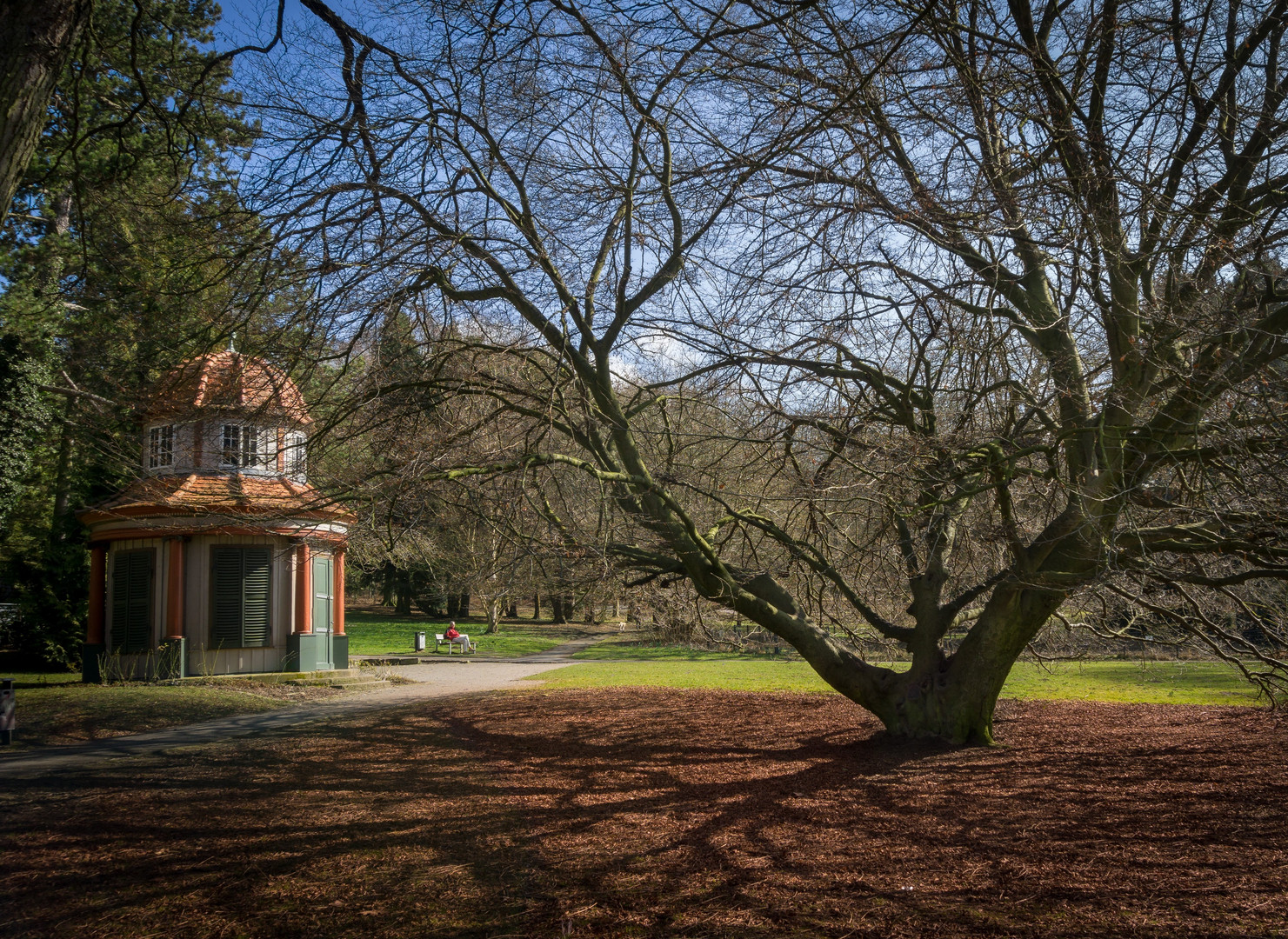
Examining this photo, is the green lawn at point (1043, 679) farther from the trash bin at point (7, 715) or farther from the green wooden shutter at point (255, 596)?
the trash bin at point (7, 715)

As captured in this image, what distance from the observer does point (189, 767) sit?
8.86m

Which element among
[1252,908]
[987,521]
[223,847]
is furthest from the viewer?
[987,521]

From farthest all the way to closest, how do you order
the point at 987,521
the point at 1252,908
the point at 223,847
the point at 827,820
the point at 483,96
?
the point at 987,521, the point at 483,96, the point at 827,820, the point at 223,847, the point at 1252,908

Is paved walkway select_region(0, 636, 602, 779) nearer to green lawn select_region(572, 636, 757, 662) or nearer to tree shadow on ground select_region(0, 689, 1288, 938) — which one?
tree shadow on ground select_region(0, 689, 1288, 938)

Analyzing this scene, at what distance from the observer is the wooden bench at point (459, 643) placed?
92.9 ft

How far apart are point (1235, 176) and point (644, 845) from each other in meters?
6.54

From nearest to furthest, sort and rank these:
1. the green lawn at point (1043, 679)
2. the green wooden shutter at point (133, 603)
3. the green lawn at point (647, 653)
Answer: the green lawn at point (1043, 679) < the green wooden shutter at point (133, 603) < the green lawn at point (647, 653)

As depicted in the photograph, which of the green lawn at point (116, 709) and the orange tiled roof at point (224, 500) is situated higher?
the orange tiled roof at point (224, 500)

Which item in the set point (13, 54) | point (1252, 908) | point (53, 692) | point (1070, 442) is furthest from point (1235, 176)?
point (53, 692)

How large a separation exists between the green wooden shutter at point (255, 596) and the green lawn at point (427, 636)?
7.95 metres

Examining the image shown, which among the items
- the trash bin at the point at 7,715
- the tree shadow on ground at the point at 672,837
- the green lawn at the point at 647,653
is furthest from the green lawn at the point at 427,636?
the tree shadow on ground at the point at 672,837

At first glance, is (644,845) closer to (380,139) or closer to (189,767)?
(189,767)

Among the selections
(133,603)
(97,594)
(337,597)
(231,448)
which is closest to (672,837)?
(231,448)

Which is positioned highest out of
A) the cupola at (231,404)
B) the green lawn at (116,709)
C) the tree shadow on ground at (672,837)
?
the cupola at (231,404)
